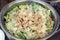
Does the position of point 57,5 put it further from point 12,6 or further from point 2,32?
point 2,32

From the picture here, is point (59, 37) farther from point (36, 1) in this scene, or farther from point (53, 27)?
point (36, 1)

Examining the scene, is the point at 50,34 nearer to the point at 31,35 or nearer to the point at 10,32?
the point at 31,35

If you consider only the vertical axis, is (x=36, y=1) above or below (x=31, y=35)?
above

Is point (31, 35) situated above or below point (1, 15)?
below

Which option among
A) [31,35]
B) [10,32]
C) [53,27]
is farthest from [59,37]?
[10,32]

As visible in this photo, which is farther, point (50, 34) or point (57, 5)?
point (57, 5)

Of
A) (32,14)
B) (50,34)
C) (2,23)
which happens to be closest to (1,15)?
(2,23)

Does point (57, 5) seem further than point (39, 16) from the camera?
Yes
